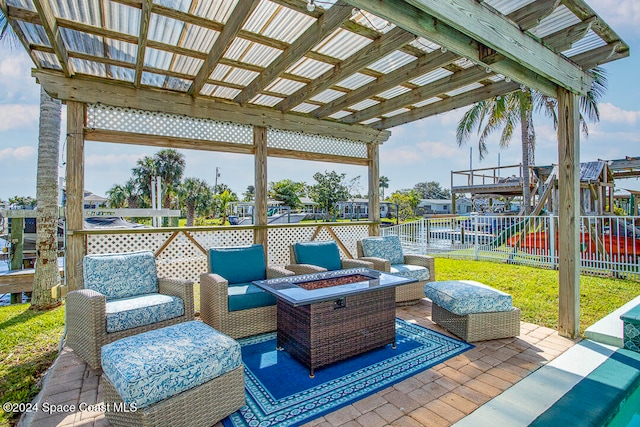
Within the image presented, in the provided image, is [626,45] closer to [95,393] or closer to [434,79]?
[434,79]

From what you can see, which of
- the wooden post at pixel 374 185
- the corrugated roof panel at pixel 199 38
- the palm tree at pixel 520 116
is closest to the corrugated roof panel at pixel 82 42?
the corrugated roof panel at pixel 199 38

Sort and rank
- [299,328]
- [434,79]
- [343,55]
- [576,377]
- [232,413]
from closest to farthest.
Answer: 1. [232,413]
2. [576,377]
3. [299,328]
4. [343,55]
5. [434,79]

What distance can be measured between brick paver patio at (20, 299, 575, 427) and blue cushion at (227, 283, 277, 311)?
1249 millimetres

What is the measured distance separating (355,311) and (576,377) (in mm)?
1684

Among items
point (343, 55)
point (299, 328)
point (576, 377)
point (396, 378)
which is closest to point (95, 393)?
point (299, 328)

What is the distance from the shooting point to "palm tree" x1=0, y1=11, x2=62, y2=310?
16.3ft

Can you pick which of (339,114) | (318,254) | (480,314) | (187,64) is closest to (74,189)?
(187,64)

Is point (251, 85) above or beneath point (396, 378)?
above

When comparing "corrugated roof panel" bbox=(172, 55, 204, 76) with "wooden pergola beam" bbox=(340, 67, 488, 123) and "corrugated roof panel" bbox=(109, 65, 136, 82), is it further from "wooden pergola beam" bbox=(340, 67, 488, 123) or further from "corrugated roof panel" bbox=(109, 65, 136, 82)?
"wooden pergola beam" bbox=(340, 67, 488, 123)

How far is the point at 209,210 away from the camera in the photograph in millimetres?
24188

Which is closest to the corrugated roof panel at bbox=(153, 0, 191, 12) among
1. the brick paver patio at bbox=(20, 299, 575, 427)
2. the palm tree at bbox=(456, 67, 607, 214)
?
the brick paver patio at bbox=(20, 299, 575, 427)

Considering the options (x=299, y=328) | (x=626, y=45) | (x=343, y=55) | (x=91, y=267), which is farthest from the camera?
(x=343, y=55)

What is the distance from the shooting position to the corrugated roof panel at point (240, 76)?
13.0 ft

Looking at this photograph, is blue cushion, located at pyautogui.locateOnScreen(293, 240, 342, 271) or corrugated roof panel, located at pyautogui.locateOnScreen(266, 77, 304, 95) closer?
corrugated roof panel, located at pyautogui.locateOnScreen(266, 77, 304, 95)
